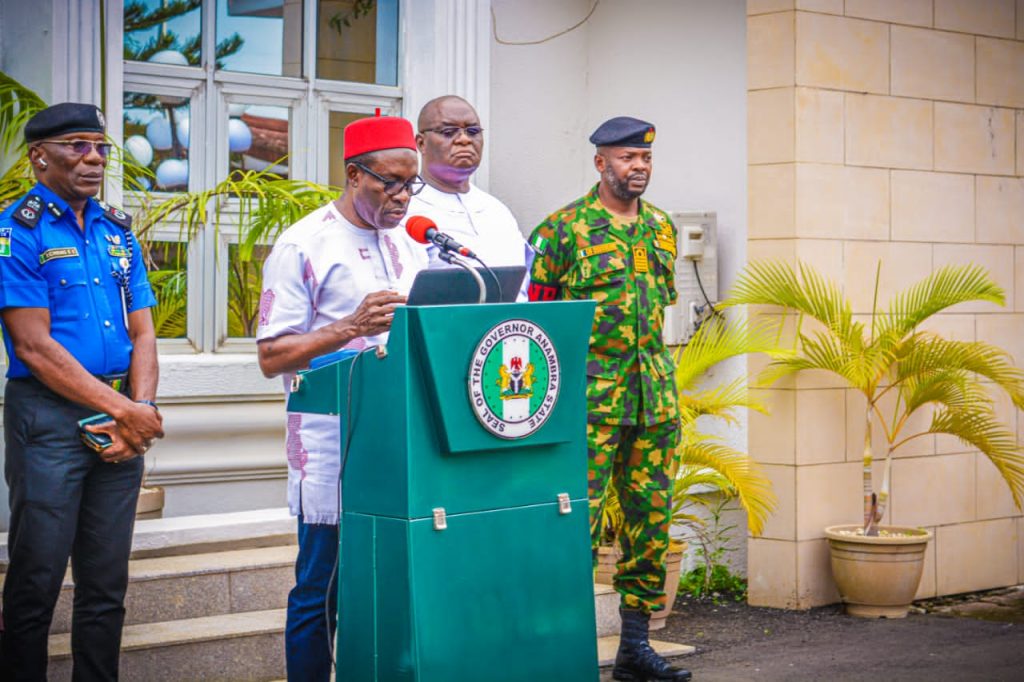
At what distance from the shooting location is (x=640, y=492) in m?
5.46

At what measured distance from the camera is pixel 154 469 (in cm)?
641

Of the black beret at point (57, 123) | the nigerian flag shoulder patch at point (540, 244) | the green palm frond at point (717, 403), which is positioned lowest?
the green palm frond at point (717, 403)

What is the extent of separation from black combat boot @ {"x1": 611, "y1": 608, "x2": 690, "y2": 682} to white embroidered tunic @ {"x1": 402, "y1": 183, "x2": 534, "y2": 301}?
4.36 feet

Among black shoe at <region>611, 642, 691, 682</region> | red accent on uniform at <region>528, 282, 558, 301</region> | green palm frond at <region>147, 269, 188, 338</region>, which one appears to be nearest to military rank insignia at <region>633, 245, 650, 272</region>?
red accent on uniform at <region>528, 282, 558, 301</region>

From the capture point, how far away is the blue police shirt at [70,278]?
A: 4.23 metres

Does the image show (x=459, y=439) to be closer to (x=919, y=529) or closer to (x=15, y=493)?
(x=15, y=493)

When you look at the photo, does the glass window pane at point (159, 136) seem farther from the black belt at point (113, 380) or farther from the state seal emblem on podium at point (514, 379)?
the state seal emblem on podium at point (514, 379)

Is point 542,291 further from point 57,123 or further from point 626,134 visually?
point 57,123

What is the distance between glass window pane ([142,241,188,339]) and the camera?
6.73 m

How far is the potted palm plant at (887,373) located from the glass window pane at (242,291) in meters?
2.29

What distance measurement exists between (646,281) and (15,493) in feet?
7.90

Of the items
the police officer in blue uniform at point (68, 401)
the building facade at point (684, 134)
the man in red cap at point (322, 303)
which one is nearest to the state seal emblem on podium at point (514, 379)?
the man in red cap at point (322, 303)

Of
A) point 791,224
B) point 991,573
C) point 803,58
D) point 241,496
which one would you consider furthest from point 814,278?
point 241,496

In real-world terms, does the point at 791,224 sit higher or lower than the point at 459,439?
higher
